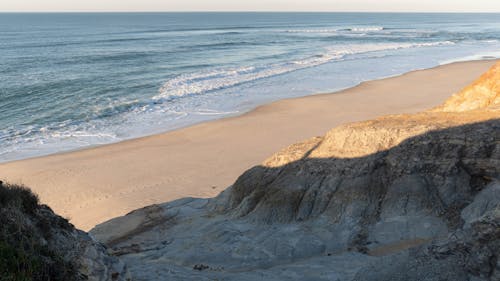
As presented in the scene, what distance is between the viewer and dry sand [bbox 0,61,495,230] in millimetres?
19500

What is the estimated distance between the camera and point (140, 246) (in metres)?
14.0

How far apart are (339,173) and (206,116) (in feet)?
67.2

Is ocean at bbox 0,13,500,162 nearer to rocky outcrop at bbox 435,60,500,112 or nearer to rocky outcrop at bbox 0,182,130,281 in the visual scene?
rocky outcrop at bbox 0,182,130,281

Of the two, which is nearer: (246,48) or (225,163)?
(225,163)

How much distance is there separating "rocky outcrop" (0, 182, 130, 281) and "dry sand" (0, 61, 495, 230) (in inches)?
331

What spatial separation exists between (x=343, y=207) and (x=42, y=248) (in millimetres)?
8007

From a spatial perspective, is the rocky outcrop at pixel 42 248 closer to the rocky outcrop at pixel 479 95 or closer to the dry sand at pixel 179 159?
the dry sand at pixel 179 159

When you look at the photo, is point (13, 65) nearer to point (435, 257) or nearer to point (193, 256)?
point (193, 256)

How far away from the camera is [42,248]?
7801 millimetres

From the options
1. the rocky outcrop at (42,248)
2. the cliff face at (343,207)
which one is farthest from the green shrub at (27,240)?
the cliff face at (343,207)

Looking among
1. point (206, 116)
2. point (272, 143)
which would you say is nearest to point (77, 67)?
point (206, 116)

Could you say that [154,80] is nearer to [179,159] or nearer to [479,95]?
[179,159]

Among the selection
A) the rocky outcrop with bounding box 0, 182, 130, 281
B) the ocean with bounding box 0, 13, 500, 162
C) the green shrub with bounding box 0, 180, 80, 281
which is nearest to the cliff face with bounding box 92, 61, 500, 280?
the rocky outcrop with bounding box 0, 182, 130, 281

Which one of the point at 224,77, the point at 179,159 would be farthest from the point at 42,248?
the point at 224,77
